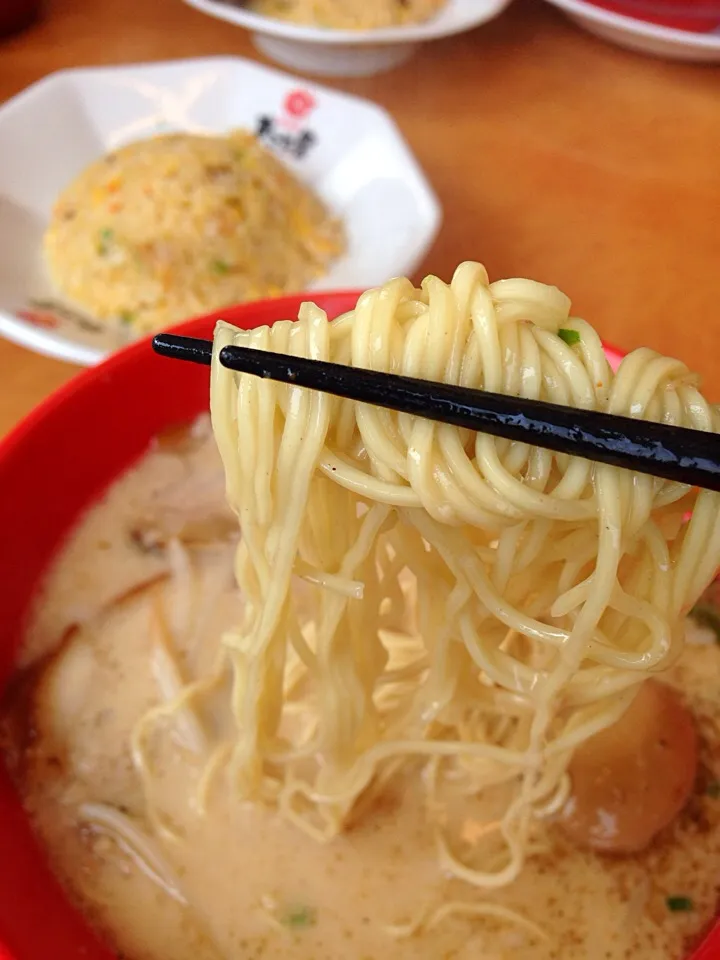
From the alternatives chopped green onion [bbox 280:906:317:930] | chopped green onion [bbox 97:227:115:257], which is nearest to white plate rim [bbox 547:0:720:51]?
chopped green onion [bbox 97:227:115:257]

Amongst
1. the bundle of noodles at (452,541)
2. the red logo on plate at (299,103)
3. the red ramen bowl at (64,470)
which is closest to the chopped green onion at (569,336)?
the bundle of noodles at (452,541)

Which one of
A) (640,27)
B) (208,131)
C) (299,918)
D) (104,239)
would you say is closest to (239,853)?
(299,918)

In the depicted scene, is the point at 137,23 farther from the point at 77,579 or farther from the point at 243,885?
the point at 243,885

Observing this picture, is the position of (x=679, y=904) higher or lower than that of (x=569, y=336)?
lower

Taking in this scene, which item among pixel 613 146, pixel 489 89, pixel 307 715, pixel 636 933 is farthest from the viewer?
pixel 489 89

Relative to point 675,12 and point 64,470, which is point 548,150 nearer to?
point 675,12

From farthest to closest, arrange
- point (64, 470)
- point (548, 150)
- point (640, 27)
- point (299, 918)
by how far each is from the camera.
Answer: point (640, 27) < point (548, 150) < point (64, 470) < point (299, 918)

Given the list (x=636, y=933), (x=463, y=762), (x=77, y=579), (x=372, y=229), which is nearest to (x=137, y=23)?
(x=372, y=229)
